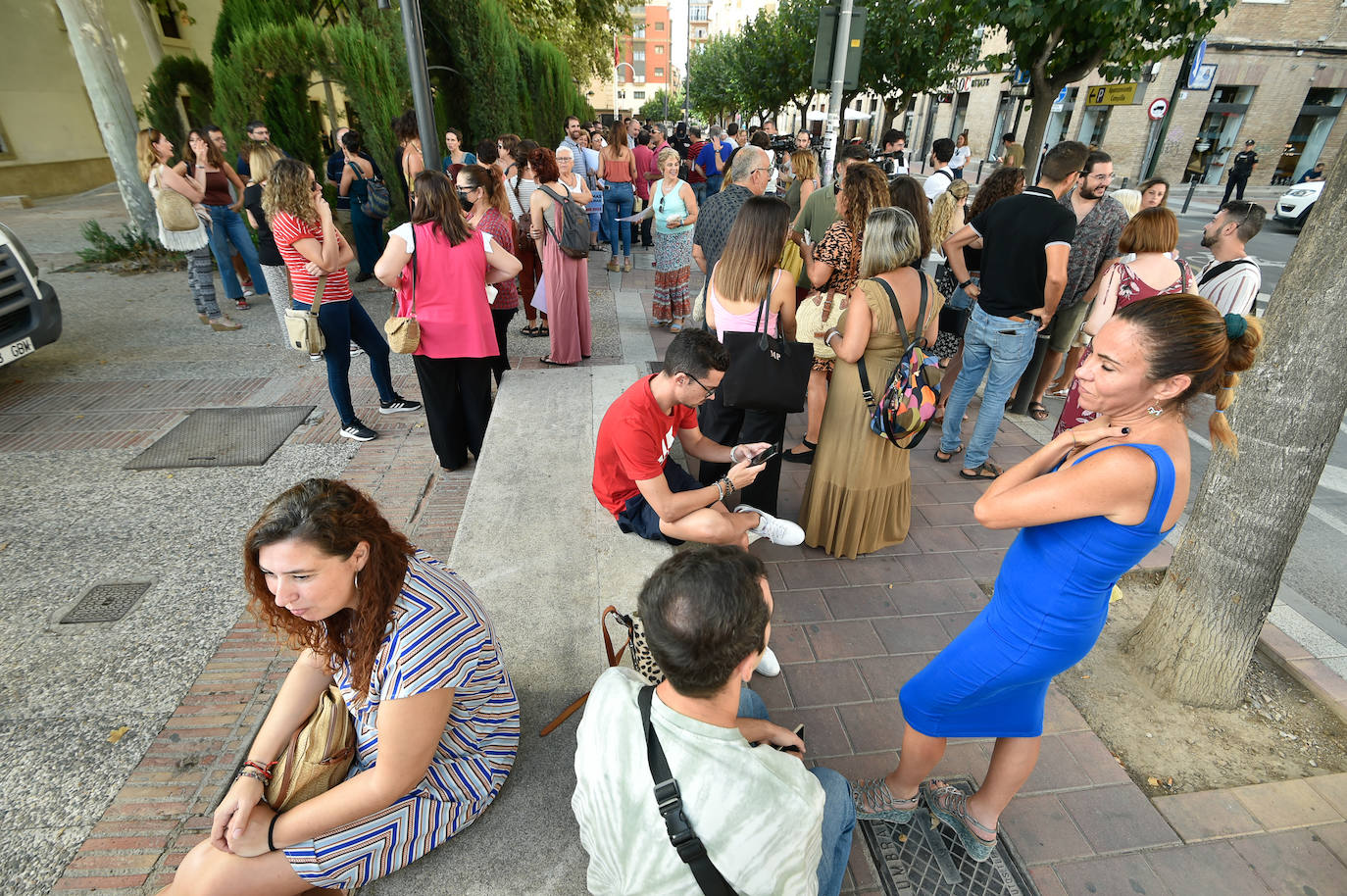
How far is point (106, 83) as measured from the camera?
8.50 meters

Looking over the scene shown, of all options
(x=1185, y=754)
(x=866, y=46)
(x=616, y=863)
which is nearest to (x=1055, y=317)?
(x=1185, y=754)

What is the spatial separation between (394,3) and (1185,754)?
548 inches

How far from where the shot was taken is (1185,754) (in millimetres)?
2646

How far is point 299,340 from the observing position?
458cm

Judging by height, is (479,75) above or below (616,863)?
above

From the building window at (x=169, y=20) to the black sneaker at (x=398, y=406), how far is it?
20.3 m

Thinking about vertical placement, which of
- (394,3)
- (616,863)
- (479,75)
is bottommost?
(616,863)

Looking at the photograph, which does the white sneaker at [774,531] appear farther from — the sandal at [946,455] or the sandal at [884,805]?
the sandal at [946,455]

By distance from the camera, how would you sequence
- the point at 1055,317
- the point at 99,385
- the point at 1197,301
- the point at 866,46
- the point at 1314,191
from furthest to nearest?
the point at 866,46
the point at 1314,191
the point at 99,385
the point at 1055,317
the point at 1197,301

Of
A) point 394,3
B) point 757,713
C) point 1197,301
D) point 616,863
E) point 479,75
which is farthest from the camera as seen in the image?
point 479,75

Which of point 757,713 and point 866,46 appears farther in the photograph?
point 866,46

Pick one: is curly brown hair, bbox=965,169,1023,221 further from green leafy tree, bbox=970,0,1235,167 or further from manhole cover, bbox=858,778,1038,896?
manhole cover, bbox=858,778,1038,896

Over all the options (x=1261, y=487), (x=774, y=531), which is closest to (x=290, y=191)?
(x=774, y=531)

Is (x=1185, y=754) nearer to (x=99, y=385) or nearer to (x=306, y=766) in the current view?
(x=306, y=766)
